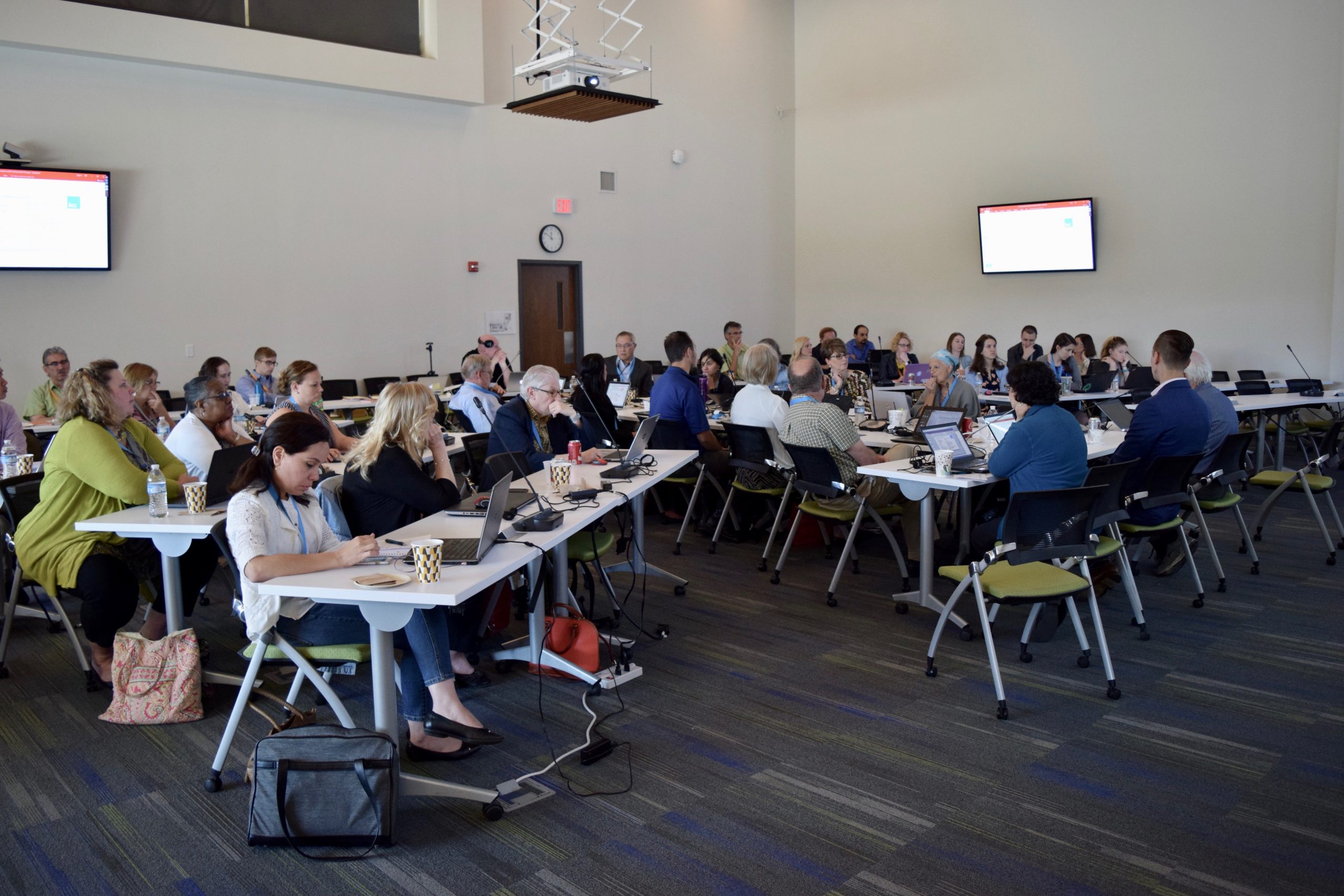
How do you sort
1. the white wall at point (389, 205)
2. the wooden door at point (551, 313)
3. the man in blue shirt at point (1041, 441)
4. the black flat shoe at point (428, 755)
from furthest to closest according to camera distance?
the wooden door at point (551, 313) < the white wall at point (389, 205) < the man in blue shirt at point (1041, 441) < the black flat shoe at point (428, 755)

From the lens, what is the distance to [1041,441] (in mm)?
4414

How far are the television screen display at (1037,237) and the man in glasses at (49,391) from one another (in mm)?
9941

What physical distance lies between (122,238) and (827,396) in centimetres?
657

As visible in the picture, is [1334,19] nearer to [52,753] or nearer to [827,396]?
[827,396]

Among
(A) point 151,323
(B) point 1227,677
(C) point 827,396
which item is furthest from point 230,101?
(B) point 1227,677

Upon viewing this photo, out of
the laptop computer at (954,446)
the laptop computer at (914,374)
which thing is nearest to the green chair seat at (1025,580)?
the laptop computer at (954,446)

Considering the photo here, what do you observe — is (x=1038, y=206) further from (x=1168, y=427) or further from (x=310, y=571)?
(x=310, y=571)

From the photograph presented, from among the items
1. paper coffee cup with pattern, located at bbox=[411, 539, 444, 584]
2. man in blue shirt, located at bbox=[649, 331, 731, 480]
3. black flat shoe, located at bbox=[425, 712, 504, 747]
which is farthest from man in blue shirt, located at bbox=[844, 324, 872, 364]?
paper coffee cup with pattern, located at bbox=[411, 539, 444, 584]

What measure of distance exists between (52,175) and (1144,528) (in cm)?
882

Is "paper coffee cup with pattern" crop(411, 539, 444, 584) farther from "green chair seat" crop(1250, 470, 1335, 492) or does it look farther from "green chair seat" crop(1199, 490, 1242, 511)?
"green chair seat" crop(1250, 470, 1335, 492)

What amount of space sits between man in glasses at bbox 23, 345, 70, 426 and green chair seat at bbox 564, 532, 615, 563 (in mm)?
5436

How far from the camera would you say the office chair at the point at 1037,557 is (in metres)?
3.87

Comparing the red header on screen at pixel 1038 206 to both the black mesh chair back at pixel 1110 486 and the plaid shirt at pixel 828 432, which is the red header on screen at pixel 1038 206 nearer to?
the plaid shirt at pixel 828 432

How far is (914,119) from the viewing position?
13.1 metres
